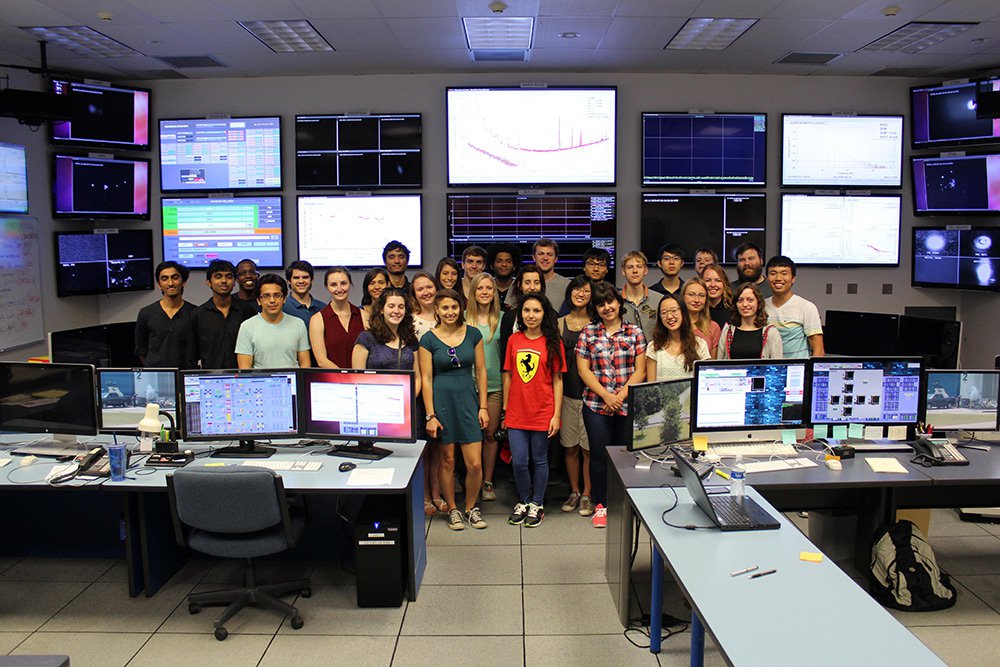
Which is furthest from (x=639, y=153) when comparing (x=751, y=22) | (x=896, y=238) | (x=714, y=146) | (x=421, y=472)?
(x=421, y=472)

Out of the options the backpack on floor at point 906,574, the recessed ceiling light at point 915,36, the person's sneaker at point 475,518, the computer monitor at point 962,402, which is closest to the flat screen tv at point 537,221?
the recessed ceiling light at point 915,36

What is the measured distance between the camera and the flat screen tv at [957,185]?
6.24 meters

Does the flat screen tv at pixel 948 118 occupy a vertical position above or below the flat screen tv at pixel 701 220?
above

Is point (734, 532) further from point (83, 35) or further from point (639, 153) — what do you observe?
point (83, 35)

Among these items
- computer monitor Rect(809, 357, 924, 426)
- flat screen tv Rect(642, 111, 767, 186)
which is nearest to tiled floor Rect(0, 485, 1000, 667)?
computer monitor Rect(809, 357, 924, 426)

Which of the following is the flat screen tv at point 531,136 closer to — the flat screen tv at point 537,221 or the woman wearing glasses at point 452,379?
the flat screen tv at point 537,221

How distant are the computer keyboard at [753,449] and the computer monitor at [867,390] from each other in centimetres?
22

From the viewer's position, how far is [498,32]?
5395 millimetres

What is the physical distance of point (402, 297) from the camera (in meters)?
4.23

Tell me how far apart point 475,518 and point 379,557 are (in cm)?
107

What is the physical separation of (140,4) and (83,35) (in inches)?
38.3

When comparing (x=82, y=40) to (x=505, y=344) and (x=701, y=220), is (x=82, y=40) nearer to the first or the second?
(x=505, y=344)

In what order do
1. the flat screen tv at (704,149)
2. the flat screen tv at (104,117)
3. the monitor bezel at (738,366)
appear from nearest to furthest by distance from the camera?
the monitor bezel at (738,366)
the flat screen tv at (104,117)
the flat screen tv at (704,149)

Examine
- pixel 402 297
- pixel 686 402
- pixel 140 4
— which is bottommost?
pixel 686 402
